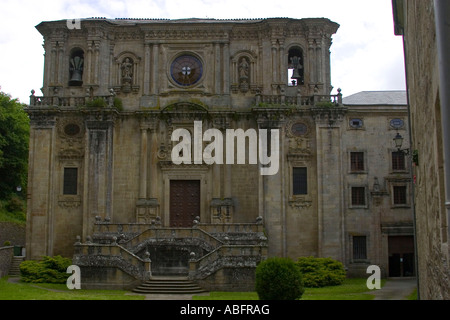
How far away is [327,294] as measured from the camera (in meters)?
27.1

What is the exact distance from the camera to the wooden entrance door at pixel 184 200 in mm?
37312

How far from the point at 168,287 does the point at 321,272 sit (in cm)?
909

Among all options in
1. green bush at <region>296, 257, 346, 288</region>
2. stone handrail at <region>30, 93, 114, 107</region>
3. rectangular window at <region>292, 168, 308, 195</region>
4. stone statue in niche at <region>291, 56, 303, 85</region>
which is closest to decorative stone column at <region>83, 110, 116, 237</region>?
stone handrail at <region>30, 93, 114, 107</region>

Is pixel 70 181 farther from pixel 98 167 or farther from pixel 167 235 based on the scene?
pixel 167 235

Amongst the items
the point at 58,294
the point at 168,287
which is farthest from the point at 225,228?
the point at 58,294

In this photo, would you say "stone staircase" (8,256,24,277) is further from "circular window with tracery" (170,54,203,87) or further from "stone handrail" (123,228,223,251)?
"circular window with tracery" (170,54,203,87)

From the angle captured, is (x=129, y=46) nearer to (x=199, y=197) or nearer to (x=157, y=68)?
(x=157, y=68)

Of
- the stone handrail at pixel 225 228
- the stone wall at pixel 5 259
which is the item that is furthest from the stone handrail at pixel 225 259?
the stone wall at pixel 5 259

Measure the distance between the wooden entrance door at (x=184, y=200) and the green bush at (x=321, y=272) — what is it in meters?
7.89

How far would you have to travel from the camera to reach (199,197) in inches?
A: 1475

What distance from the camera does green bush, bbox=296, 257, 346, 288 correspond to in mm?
31219

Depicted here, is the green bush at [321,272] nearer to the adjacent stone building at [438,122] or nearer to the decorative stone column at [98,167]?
the decorative stone column at [98,167]
